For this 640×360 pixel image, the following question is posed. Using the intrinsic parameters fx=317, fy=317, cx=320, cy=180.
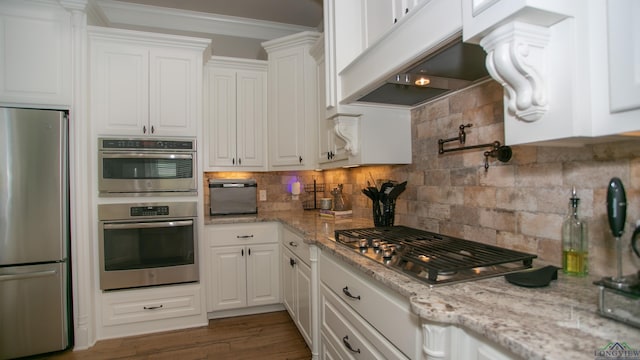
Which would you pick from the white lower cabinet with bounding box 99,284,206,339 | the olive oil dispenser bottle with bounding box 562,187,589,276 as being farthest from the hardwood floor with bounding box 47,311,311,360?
the olive oil dispenser bottle with bounding box 562,187,589,276

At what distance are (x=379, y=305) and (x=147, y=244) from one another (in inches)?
85.9

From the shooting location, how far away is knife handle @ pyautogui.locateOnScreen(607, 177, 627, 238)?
80 centimetres

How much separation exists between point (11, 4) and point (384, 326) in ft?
10.9

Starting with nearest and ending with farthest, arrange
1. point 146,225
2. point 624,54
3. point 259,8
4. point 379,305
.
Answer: point 624,54
point 379,305
point 146,225
point 259,8

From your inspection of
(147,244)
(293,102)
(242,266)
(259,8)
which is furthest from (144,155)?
(259,8)

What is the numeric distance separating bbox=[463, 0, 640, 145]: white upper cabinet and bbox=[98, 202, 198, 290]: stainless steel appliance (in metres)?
2.50

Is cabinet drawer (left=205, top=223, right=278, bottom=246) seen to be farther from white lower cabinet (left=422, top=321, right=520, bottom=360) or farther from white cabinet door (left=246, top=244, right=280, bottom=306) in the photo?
white lower cabinet (left=422, top=321, right=520, bottom=360)

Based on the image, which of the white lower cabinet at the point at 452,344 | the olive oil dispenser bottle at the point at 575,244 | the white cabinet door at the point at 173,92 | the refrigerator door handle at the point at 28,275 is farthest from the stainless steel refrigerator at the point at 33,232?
the olive oil dispenser bottle at the point at 575,244

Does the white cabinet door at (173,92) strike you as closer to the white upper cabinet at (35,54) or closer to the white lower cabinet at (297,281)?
the white upper cabinet at (35,54)

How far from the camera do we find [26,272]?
2.28 metres

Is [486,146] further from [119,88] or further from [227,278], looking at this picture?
[119,88]

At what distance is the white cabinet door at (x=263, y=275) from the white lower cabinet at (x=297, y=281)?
9 centimetres

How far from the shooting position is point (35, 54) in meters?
2.38

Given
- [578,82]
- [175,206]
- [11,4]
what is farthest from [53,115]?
[578,82]
